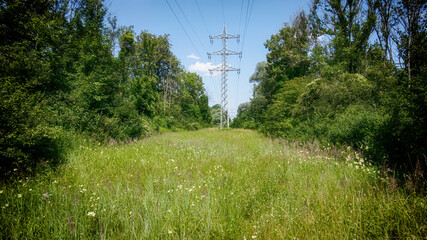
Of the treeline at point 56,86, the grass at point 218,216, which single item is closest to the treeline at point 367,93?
the grass at point 218,216

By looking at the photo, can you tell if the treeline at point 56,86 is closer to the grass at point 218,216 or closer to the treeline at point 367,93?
the grass at point 218,216

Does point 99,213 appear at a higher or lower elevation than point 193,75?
lower

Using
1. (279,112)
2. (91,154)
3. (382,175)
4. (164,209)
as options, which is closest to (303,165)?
(382,175)

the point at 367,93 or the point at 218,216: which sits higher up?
the point at 367,93

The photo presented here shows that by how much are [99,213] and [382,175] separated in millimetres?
5406

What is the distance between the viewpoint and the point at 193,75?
41.9 m

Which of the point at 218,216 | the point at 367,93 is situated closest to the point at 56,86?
the point at 218,216

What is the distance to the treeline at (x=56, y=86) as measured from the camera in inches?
160

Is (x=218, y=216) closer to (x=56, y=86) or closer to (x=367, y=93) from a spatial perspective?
(x=56, y=86)

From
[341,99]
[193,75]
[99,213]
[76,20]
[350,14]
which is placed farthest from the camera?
[193,75]

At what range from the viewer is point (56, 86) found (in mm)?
7434

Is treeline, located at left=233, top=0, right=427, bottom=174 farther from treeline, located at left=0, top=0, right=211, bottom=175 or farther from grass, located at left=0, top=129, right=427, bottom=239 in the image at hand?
treeline, located at left=0, top=0, right=211, bottom=175

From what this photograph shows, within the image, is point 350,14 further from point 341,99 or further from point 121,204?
point 121,204

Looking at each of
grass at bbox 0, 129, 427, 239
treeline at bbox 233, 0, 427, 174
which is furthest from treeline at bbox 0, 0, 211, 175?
A: treeline at bbox 233, 0, 427, 174
